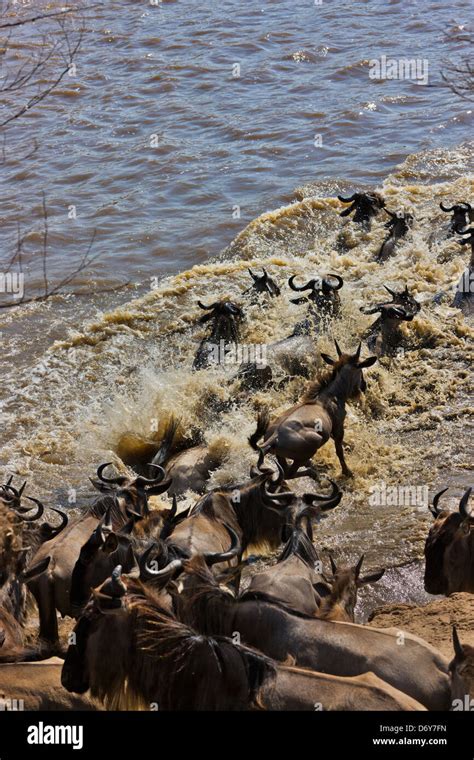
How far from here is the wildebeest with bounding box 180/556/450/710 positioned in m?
5.86

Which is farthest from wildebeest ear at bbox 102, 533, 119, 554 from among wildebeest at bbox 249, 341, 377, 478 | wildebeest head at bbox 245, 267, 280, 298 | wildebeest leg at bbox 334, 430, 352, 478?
wildebeest head at bbox 245, 267, 280, 298

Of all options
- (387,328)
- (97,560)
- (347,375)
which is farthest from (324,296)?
(97,560)

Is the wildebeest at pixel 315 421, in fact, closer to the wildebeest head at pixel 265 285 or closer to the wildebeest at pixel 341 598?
the wildebeest at pixel 341 598

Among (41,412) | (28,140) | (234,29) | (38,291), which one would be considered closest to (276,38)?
(234,29)

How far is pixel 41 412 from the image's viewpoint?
1283 cm

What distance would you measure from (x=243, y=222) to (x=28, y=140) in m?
7.34

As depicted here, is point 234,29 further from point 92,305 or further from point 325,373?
point 325,373

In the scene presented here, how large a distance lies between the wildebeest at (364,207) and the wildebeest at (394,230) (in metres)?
0.70

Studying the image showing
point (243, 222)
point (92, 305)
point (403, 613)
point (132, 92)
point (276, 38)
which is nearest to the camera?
point (403, 613)

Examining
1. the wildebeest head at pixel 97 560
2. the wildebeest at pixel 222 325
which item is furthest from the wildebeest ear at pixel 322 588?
the wildebeest at pixel 222 325

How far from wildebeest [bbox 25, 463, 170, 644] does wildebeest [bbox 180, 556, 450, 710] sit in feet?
5.13

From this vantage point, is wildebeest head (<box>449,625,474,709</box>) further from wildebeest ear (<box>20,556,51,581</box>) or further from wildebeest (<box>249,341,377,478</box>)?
wildebeest (<box>249,341,377,478</box>)

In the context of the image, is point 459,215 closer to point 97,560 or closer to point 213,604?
point 97,560

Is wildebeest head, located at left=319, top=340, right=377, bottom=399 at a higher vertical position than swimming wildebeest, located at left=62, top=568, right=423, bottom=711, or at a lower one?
lower
